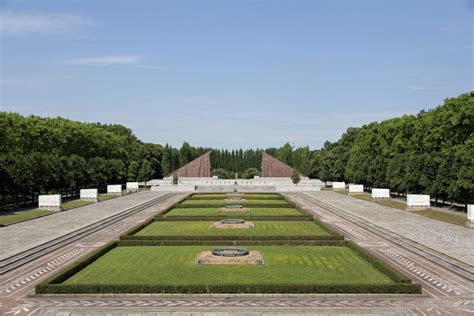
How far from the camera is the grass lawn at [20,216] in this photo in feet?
118

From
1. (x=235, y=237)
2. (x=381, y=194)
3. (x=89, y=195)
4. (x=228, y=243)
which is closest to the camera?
(x=228, y=243)

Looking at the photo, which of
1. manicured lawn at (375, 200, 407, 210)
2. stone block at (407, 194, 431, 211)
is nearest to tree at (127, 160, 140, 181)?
manicured lawn at (375, 200, 407, 210)

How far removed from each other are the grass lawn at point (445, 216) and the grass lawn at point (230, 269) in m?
14.2

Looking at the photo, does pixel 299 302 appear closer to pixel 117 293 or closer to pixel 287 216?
pixel 117 293

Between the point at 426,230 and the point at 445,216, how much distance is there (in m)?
7.84

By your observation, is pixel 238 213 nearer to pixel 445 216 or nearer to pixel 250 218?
pixel 250 218

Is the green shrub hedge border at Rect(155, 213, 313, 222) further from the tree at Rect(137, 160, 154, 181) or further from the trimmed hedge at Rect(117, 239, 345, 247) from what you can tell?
the tree at Rect(137, 160, 154, 181)

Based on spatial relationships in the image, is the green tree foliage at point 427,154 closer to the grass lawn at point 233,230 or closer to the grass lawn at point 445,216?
the grass lawn at point 445,216

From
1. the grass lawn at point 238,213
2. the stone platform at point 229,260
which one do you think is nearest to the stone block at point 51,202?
the grass lawn at point 238,213

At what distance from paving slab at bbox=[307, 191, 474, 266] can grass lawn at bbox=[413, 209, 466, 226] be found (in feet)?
2.15

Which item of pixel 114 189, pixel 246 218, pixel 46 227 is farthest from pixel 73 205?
pixel 246 218

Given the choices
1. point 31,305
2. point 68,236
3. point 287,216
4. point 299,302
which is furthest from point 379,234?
point 31,305

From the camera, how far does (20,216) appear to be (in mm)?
39031

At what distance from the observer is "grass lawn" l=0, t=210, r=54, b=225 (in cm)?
3584
